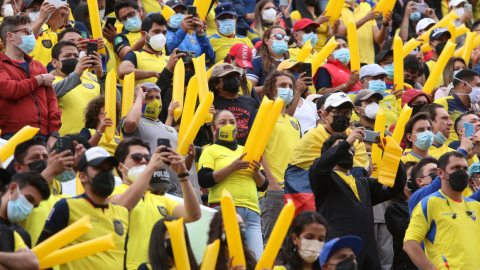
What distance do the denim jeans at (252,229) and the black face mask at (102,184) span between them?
1854 millimetres

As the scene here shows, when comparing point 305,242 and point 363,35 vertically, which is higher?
point 305,242

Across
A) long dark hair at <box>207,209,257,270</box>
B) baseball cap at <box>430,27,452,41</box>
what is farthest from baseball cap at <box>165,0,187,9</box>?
long dark hair at <box>207,209,257,270</box>

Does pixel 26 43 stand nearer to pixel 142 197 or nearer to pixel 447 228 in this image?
pixel 142 197

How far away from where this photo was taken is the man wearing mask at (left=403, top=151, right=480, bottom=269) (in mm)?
5609

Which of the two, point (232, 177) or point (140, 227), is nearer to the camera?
point (140, 227)

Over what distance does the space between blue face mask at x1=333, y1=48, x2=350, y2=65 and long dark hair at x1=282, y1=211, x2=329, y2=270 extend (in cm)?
544

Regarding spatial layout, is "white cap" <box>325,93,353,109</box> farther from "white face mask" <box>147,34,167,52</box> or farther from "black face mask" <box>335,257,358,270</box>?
"white face mask" <box>147,34,167,52</box>

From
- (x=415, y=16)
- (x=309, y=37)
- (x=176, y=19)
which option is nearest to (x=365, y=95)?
(x=309, y=37)

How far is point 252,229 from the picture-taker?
19.8ft

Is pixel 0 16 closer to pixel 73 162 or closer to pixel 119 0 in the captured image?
pixel 119 0

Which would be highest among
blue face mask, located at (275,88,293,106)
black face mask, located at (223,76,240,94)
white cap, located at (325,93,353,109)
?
white cap, located at (325,93,353,109)

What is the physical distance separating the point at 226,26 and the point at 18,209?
6.03 m

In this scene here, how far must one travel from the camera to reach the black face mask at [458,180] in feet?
19.4

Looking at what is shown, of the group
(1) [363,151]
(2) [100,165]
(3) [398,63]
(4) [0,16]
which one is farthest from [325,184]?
(4) [0,16]
